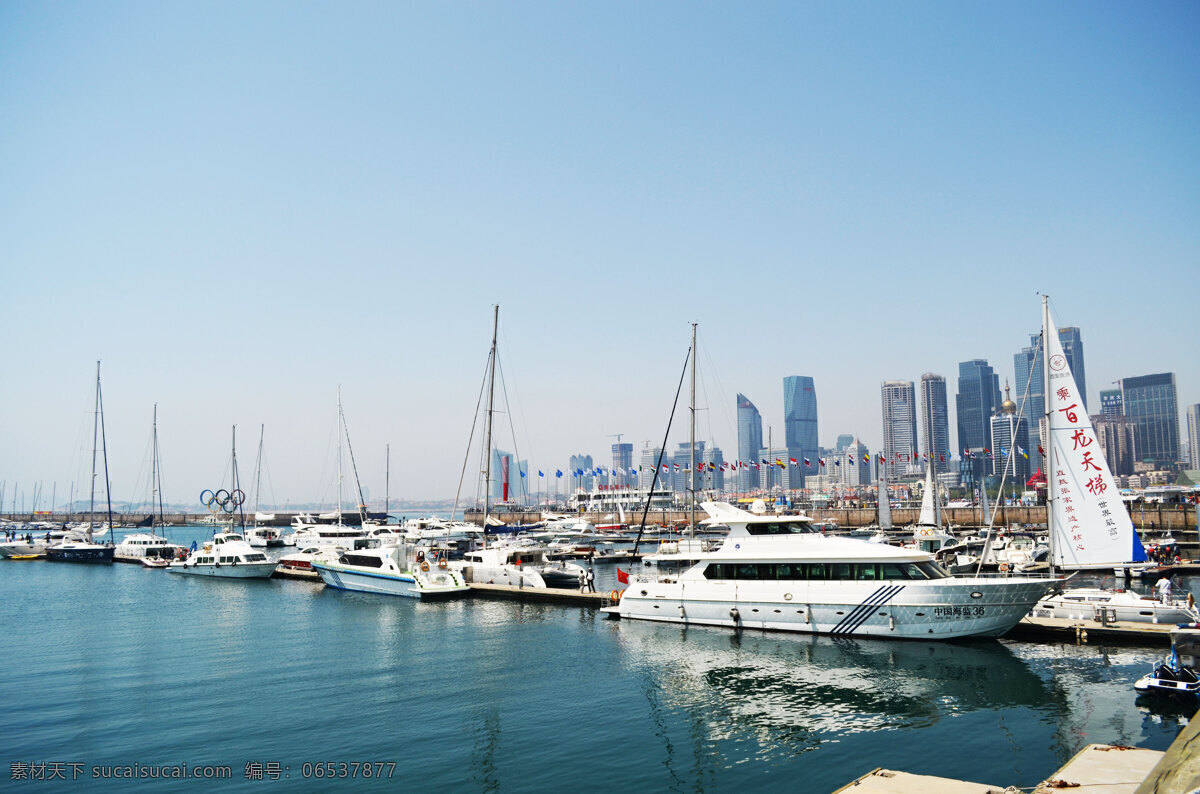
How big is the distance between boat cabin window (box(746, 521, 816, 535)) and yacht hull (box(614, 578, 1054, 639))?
215 centimetres

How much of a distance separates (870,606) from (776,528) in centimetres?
477

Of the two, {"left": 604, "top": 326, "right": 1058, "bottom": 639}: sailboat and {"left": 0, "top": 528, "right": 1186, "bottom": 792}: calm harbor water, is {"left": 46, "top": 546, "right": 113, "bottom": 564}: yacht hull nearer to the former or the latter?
{"left": 0, "top": 528, "right": 1186, "bottom": 792}: calm harbor water

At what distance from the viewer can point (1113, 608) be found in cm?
2894

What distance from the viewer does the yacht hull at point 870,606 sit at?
87.2 feet

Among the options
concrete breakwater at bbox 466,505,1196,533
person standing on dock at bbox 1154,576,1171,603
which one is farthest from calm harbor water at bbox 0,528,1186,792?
concrete breakwater at bbox 466,505,1196,533

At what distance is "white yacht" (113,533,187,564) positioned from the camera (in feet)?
233

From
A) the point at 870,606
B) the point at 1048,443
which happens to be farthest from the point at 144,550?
the point at 1048,443

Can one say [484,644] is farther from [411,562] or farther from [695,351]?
[695,351]

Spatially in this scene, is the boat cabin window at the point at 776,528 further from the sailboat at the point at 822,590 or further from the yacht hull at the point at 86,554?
the yacht hull at the point at 86,554

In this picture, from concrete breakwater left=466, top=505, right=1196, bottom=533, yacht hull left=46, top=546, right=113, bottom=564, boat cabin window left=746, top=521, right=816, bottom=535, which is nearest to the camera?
boat cabin window left=746, top=521, right=816, bottom=535

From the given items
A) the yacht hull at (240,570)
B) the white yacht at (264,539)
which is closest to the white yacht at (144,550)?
the white yacht at (264,539)

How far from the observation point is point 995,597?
2645cm

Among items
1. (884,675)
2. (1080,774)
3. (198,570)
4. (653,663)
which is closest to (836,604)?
(884,675)

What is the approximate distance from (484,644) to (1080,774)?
72.2 feet
